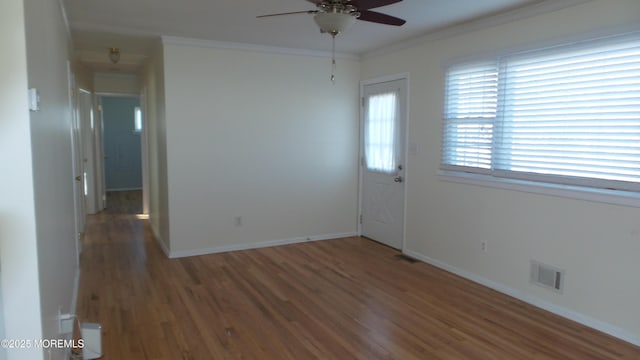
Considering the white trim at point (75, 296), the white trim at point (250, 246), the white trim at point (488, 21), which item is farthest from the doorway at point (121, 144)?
the white trim at point (488, 21)

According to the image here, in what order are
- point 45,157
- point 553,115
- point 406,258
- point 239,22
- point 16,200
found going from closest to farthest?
point 16,200 → point 45,157 → point 553,115 → point 239,22 → point 406,258

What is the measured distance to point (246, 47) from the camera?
5273mm

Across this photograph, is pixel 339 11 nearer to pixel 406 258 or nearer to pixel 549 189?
pixel 549 189

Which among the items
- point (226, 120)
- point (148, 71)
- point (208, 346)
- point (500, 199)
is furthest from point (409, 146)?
point (148, 71)

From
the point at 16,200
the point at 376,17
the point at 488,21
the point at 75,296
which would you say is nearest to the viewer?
the point at 16,200

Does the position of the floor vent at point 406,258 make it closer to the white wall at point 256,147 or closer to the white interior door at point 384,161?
the white interior door at point 384,161

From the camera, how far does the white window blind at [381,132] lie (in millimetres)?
5438

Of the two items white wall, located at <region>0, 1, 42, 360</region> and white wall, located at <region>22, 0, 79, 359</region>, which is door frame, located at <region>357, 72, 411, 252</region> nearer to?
white wall, located at <region>22, 0, 79, 359</region>

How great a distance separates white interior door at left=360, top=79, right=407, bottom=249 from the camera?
5.34 meters

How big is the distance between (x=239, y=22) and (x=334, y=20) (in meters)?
1.99

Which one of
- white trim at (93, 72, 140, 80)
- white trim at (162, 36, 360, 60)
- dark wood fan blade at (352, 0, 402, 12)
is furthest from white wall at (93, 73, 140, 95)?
dark wood fan blade at (352, 0, 402, 12)

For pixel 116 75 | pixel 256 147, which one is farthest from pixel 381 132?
pixel 116 75

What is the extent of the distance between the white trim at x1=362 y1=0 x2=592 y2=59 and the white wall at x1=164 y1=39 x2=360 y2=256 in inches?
45.9

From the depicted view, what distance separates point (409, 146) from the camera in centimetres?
513
